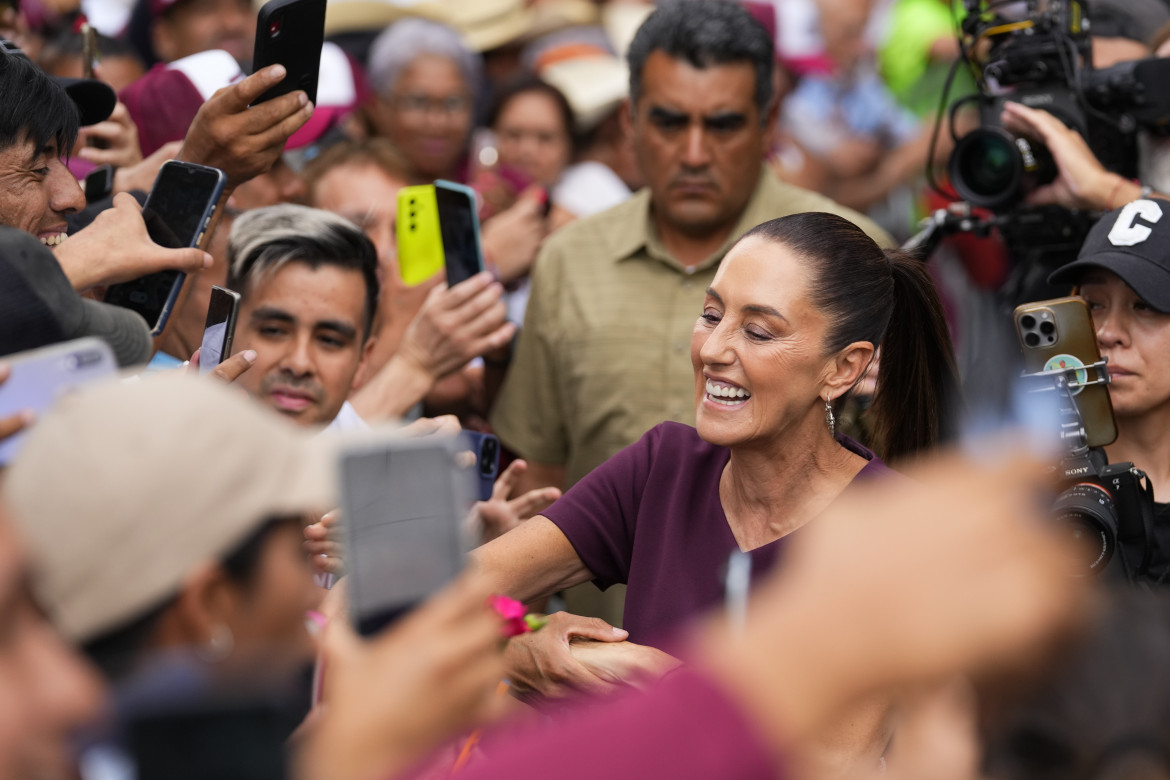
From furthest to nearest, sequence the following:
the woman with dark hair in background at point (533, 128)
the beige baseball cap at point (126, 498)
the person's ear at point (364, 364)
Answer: the woman with dark hair in background at point (533, 128) → the person's ear at point (364, 364) → the beige baseball cap at point (126, 498)

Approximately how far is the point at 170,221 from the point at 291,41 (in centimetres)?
54

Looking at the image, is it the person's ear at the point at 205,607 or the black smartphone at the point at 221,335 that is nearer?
the person's ear at the point at 205,607

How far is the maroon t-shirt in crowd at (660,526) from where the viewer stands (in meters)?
2.68

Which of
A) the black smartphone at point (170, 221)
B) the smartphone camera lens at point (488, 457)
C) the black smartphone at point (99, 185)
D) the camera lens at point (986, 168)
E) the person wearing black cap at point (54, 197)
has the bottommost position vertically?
the smartphone camera lens at point (488, 457)

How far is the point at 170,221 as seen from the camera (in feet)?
9.14

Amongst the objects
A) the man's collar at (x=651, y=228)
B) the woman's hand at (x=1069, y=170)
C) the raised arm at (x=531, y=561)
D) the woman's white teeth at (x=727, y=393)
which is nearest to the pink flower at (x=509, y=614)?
the raised arm at (x=531, y=561)

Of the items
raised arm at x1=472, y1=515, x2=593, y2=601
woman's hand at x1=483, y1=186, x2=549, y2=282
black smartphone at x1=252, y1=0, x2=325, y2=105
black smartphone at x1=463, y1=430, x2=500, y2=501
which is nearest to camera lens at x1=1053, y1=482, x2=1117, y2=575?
raised arm at x1=472, y1=515, x2=593, y2=601

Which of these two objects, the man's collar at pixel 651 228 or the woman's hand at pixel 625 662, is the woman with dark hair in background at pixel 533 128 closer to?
the man's collar at pixel 651 228

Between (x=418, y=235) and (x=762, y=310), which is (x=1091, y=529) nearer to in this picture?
(x=762, y=310)

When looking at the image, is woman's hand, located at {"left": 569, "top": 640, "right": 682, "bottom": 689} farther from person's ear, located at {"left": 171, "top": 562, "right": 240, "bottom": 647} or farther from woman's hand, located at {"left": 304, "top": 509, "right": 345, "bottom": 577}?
person's ear, located at {"left": 171, "top": 562, "right": 240, "bottom": 647}

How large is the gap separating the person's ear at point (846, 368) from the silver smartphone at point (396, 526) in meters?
1.50

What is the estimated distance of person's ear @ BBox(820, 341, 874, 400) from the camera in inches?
109

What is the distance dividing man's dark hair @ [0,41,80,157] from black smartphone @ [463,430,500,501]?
1.19 m

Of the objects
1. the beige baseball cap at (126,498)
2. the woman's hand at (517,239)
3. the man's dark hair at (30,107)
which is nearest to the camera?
the beige baseball cap at (126,498)
